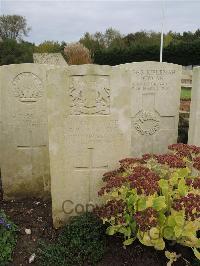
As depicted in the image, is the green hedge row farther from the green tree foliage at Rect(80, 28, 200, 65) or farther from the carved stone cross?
the carved stone cross

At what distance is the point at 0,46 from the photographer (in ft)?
95.7

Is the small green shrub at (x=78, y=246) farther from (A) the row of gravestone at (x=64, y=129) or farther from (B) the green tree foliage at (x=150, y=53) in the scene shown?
(B) the green tree foliage at (x=150, y=53)

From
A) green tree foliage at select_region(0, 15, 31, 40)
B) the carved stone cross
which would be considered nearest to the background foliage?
green tree foliage at select_region(0, 15, 31, 40)

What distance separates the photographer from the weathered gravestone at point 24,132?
5.00 m

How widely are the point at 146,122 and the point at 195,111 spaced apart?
82cm

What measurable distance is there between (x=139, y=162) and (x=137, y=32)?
51122 millimetres

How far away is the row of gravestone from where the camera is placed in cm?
397

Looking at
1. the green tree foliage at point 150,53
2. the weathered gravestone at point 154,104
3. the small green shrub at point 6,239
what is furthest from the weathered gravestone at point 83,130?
the green tree foliage at point 150,53

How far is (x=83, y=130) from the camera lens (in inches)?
161

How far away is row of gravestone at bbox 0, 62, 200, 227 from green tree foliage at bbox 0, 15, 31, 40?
43.8 meters

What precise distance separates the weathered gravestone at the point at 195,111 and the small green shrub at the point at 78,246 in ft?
8.92

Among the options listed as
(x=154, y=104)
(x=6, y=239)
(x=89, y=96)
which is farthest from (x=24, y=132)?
(x=154, y=104)

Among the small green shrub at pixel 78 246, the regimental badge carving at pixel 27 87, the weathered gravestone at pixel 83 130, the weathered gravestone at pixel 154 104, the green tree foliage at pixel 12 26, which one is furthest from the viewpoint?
the green tree foliage at pixel 12 26

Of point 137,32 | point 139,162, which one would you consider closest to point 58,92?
point 139,162
